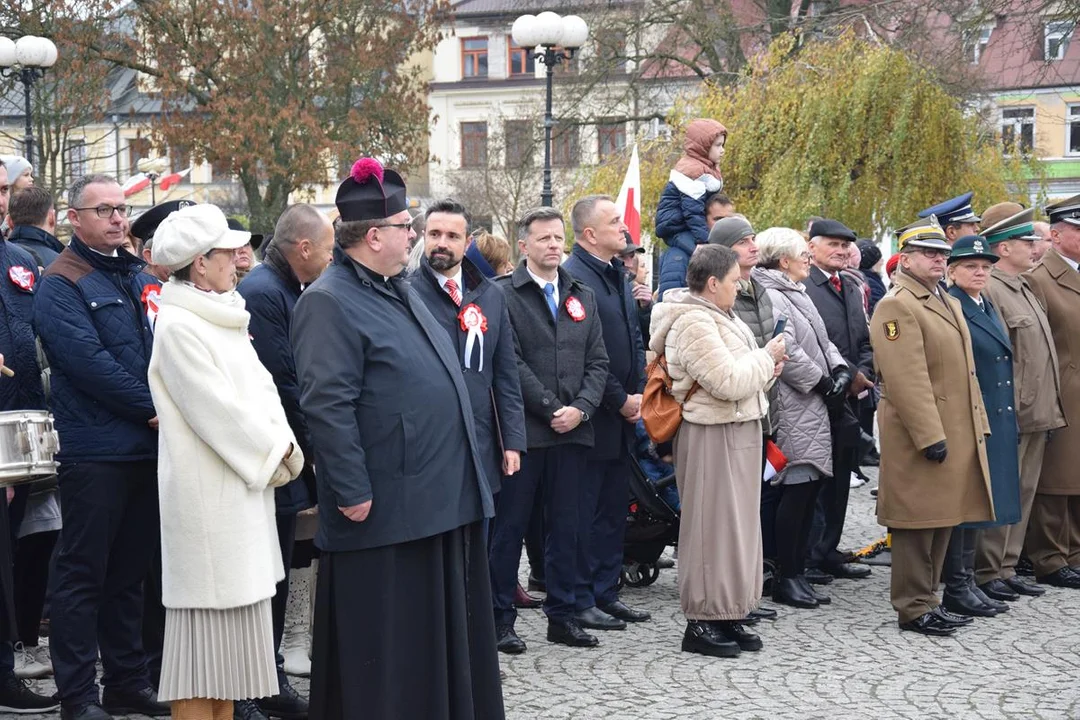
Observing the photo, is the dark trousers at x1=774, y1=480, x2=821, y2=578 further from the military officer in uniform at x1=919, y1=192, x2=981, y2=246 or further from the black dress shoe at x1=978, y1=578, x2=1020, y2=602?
the military officer in uniform at x1=919, y1=192, x2=981, y2=246

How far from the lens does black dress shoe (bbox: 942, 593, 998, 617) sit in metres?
7.83

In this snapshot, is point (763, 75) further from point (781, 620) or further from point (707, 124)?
point (781, 620)

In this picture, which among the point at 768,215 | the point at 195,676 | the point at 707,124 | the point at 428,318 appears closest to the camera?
the point at 195,676

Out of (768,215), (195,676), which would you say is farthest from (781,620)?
(768,215)

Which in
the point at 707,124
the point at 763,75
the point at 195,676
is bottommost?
the point at 195,676

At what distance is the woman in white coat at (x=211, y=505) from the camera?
483 centimetres

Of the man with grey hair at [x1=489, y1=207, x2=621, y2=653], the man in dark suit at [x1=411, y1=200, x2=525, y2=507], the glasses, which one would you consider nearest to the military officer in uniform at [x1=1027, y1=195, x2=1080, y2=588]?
the man with grey hair at [x1=489, y1=207, x2=621, y2=653]

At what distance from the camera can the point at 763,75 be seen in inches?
943

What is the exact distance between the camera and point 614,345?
7773mm

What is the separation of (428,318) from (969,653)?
3.61 meters

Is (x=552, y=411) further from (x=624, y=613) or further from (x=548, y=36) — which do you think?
(x=548, y=36)

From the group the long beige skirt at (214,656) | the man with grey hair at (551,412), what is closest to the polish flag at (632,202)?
the man with grey hair at (551,412)

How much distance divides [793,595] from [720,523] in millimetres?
1506

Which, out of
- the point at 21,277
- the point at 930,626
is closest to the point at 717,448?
the point at 930,626
